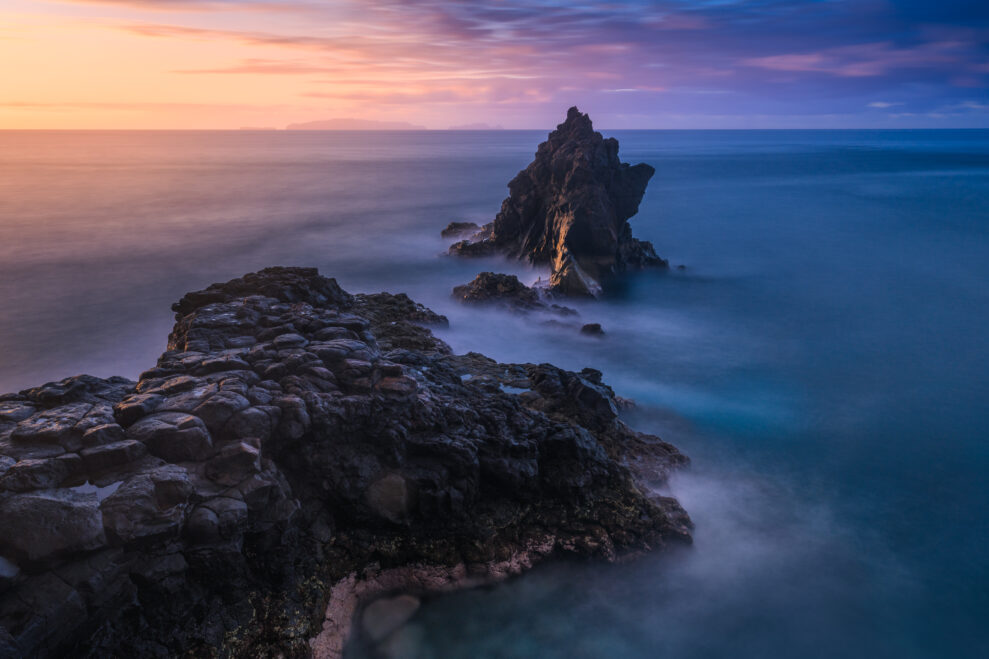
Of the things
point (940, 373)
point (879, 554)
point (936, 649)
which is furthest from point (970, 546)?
point (940, 373)

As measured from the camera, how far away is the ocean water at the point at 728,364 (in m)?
12.3

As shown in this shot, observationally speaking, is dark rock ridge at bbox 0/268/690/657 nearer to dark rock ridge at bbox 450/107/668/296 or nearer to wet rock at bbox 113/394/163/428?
wet rock at bbox 113/394/163/428

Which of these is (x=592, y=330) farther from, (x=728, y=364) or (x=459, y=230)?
(x=459, y=230)

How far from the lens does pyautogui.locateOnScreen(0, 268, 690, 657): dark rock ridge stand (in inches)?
340

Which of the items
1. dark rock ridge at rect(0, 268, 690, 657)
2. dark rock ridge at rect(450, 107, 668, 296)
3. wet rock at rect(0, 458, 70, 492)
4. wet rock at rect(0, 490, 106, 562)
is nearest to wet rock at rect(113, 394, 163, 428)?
dark rock ridge at rect(0, 268, 690, 657)

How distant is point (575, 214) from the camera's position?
35.5 meters

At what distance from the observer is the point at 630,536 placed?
13.6 metres

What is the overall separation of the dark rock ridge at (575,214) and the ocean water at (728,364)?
8.16 ft

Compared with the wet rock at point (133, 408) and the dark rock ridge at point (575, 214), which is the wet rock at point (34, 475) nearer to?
the wet rock at point (133, 408)

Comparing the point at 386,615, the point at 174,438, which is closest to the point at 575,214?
the point at 386,615

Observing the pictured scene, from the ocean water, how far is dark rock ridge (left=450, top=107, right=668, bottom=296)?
2.49 metres

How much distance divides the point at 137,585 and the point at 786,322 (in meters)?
31.3

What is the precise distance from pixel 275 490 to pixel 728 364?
833 inches

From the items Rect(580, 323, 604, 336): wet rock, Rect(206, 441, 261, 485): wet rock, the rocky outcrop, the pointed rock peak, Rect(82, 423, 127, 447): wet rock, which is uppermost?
the pointed rock peak
